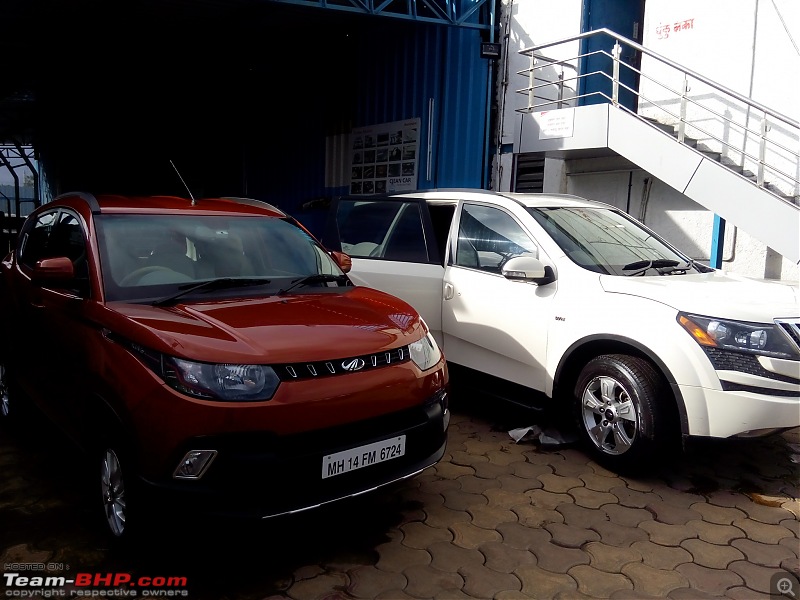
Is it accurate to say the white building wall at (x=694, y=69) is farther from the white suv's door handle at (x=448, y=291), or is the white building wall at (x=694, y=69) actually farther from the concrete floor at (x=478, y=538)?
the white suv's door handle at (x=448, y=291)

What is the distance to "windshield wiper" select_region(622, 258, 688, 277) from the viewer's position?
4192mm

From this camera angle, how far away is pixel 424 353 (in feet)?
10.4

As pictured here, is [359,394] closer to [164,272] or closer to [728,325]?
[164,272]

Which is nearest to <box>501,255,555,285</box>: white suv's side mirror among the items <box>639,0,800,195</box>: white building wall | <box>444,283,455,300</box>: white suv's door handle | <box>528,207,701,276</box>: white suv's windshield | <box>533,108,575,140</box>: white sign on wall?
<box>528,207,701,276</box>: white suv's windshield

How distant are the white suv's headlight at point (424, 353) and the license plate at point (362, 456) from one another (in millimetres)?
382

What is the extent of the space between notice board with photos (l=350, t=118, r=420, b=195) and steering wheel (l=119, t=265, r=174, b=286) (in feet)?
26.3

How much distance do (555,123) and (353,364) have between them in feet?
23.0

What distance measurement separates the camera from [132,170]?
2198cm

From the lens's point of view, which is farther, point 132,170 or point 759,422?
point 132,170

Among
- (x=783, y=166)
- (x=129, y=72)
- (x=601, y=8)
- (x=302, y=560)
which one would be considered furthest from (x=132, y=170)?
Answer: (x=302, y=560)

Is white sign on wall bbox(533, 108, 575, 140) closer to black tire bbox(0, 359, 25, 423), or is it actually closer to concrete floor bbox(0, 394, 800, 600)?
concrete floor bbox(0, 394, 800, 600)

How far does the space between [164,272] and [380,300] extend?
1131 mm

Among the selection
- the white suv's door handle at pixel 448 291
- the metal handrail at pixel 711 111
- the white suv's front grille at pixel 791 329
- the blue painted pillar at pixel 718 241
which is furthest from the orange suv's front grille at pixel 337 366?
the blue painted pillar at pixel 718 241

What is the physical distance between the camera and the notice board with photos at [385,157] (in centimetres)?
1142
